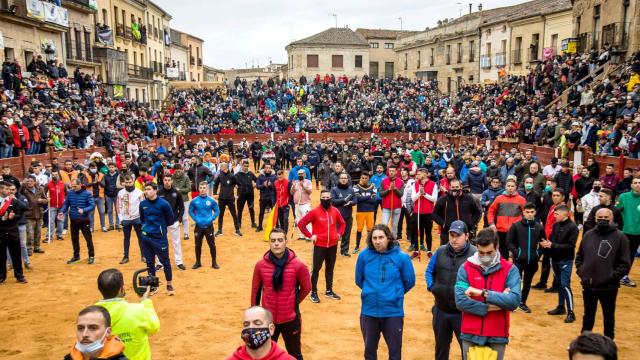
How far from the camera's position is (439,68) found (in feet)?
166

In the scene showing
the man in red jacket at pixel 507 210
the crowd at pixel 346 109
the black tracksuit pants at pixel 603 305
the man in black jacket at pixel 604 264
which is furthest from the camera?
the crowd at pixel 346 109

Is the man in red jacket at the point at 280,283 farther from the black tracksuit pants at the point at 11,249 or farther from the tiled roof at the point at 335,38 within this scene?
the tiled roof at the point at 335,38

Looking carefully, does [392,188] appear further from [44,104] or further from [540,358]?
[44,104]

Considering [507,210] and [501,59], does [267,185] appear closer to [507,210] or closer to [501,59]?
[507,210]

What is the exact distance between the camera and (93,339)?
325 centimetres

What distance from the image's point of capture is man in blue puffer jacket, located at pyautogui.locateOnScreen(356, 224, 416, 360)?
5328 mm

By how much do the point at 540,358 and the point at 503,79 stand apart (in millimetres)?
33265

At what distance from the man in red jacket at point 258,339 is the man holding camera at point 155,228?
5999 millimetres

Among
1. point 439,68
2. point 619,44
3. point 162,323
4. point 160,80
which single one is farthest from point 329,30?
point 162,323

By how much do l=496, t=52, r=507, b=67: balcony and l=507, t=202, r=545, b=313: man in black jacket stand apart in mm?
34791

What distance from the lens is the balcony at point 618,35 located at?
24.5m

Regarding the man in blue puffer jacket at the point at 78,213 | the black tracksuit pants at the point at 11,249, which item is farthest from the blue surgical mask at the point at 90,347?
the man in blue puffer jacket at the point at 78,213

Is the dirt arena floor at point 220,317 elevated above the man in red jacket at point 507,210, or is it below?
below


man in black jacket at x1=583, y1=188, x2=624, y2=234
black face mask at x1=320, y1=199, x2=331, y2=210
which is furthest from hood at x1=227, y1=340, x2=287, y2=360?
man in black jacket at x1=583, y1=188, x2=624, y2=234
